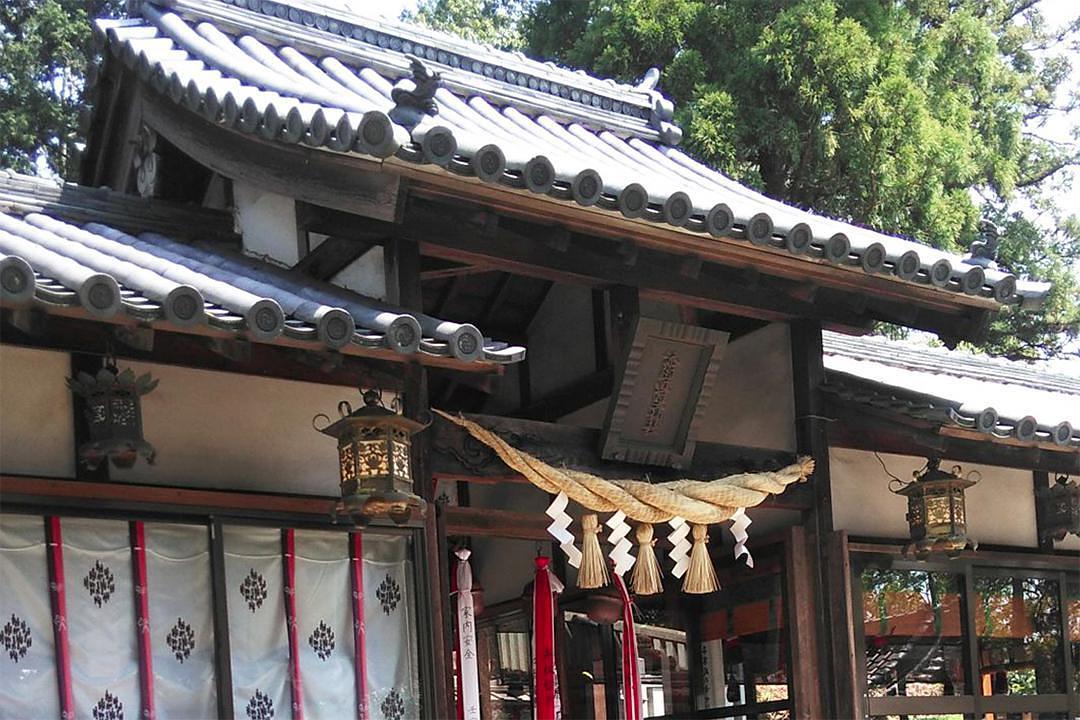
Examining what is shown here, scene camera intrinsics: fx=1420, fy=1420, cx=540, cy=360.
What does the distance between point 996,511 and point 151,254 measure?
20.3ft

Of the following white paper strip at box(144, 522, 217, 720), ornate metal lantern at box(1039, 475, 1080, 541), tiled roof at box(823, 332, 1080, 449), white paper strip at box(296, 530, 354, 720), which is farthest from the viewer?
ornate metal lantern at box(1039, 475, 1080, 541)

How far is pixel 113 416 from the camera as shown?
20.3 ft

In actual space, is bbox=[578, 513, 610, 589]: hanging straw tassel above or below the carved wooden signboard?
below

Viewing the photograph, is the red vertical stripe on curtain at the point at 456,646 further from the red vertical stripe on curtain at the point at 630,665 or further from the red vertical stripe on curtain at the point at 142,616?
the red vertical stripe on curtain at the point at 142,616

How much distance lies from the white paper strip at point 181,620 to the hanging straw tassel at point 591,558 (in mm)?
2287

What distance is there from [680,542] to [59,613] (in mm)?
3694

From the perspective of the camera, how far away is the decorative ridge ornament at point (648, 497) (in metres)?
7.69

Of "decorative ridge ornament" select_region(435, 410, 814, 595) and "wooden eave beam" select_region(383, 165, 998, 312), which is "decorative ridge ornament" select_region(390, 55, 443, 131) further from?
"decorative ridge ornament" select_region(435, 410, 814, 595)

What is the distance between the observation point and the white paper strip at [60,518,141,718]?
20.5 ft

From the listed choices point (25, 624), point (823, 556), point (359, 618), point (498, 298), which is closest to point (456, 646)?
point (498, 298)

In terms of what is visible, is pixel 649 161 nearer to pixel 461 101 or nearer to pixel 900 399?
pixel 461 101

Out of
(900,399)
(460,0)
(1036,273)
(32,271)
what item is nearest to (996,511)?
(900,399)

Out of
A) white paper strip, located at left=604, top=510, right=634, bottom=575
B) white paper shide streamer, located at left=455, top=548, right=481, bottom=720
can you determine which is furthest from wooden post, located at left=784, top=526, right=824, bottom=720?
white paper shide streamer, located at left=455, top=548, right=481, bottom=720

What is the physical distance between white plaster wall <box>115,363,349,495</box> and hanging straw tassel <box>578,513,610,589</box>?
1678 millimetres
